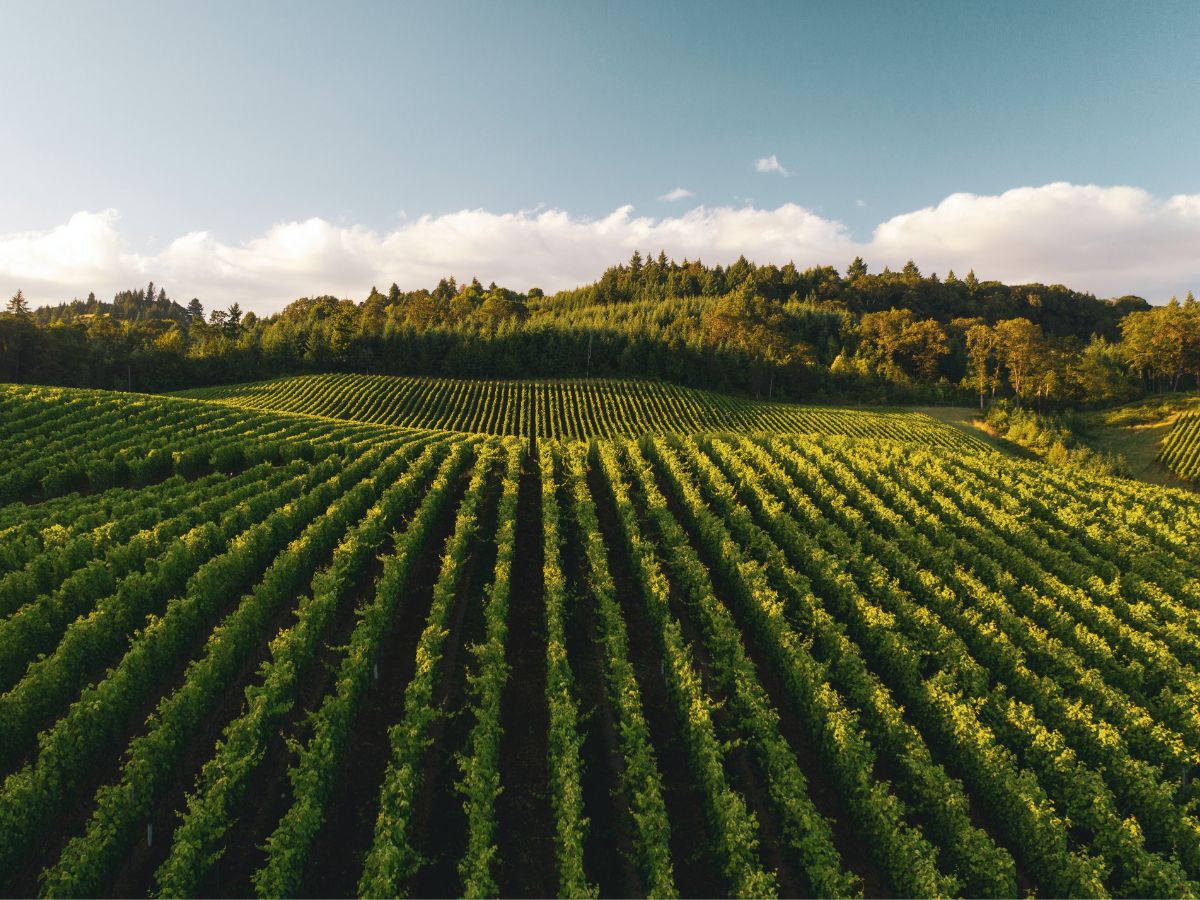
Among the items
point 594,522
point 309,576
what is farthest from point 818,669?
point 309,576

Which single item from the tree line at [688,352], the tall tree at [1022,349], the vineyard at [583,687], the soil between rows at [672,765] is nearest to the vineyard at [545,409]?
the tree line at [688,352]

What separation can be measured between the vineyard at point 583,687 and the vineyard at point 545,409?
128ft

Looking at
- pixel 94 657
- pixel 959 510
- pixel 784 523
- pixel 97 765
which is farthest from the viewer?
pixel 959 510

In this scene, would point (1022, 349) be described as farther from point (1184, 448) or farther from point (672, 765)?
point (672, 765)

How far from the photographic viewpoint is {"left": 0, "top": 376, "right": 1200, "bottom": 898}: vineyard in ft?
39.3

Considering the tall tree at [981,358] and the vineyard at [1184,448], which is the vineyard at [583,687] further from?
the tall tree at [981,358]

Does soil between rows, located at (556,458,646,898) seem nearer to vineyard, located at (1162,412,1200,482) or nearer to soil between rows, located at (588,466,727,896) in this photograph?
soil between rows, located at (588,466,727,896)

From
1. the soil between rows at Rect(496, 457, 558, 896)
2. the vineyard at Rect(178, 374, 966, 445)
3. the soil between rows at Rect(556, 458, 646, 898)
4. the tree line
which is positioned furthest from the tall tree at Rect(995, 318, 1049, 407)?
the soil between rows at Rect(496, 457, 558, 896)

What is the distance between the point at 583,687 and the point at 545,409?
2422 inches

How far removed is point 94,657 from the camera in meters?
15.6

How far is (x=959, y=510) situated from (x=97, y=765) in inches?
1441

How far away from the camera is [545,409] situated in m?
77.5

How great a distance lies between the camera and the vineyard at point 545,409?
6994 centimetres

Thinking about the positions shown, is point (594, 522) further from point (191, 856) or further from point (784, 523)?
point (191, 856)
